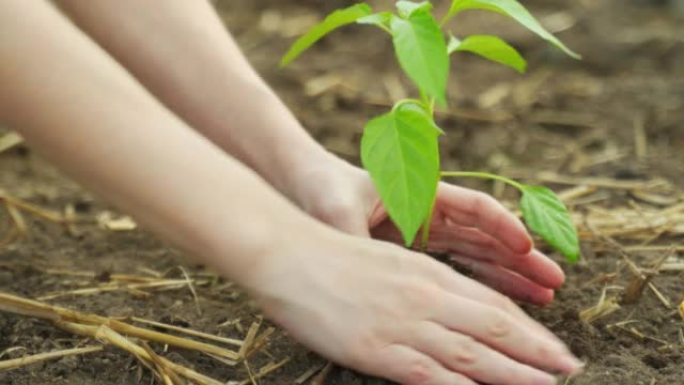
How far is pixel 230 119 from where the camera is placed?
1.74m

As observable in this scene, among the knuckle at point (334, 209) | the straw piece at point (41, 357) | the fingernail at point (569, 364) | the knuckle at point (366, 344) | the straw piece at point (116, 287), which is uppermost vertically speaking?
the knuckle at point (334, 209)

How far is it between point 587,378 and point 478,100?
1.48 metres

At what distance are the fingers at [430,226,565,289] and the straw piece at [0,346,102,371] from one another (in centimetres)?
50

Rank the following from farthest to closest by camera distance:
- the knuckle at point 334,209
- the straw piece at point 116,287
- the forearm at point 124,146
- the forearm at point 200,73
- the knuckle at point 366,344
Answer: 1. the straw piece at point 116,287
2. the forearm at point 200,73
3. the knuckle at point 334,209
4. the knuckle at point 366,344
5. the forearm at point 124,146

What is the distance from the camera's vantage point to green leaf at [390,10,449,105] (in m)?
1.38

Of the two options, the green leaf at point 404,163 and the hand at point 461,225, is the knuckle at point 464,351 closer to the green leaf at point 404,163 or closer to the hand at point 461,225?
the green leaf at point 404,163

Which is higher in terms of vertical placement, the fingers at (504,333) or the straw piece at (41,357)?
the fingers at (504,333)

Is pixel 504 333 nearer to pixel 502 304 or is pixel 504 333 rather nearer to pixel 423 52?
pixel 502 304

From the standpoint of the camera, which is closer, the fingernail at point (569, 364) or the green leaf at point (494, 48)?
the fingernail at point (569, 364)

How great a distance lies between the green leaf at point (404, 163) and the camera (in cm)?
→ 143

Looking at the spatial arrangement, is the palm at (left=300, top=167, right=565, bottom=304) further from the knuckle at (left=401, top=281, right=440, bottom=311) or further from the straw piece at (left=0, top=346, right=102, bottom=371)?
the straw piece at (left=0, top=346, right=102, bottom=371)

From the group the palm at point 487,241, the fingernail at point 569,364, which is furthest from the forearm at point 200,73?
the fingernail at point 569,364

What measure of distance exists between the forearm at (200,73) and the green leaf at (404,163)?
26 centimetres

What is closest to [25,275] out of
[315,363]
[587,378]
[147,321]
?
[147,321]
